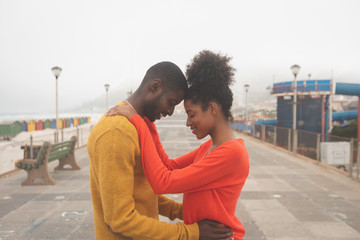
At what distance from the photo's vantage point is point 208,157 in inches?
61.9

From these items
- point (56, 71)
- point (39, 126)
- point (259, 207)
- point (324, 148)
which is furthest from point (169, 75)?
point (39, 126)

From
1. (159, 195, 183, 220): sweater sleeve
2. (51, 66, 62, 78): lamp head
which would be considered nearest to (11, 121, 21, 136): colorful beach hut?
(51, 66, 62, 78): lamp head

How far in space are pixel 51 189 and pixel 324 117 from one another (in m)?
29.1

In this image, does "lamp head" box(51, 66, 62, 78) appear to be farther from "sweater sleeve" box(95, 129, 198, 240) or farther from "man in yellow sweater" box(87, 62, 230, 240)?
"sweater sleeve" box(95, 129, 198, 240)

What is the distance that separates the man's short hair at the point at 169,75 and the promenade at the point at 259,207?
344 cm

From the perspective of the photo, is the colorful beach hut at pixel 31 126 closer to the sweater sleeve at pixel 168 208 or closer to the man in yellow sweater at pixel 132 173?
the sweater sleeve at pixel 168 208

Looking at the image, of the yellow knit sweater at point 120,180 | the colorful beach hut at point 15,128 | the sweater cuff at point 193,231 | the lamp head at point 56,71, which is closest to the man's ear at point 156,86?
the yellow knit sweater at point 120,180

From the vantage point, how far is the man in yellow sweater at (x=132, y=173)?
142cm

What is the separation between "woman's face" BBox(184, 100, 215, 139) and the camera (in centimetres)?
170

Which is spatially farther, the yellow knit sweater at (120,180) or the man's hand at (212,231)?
the man's hand at (212,231)

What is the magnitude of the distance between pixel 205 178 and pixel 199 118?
14.8 inches

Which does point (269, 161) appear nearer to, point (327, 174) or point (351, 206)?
point (327, 174)

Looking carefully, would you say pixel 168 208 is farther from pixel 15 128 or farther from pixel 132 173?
pixel 15 128

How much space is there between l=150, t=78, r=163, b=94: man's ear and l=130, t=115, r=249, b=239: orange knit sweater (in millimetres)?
231
